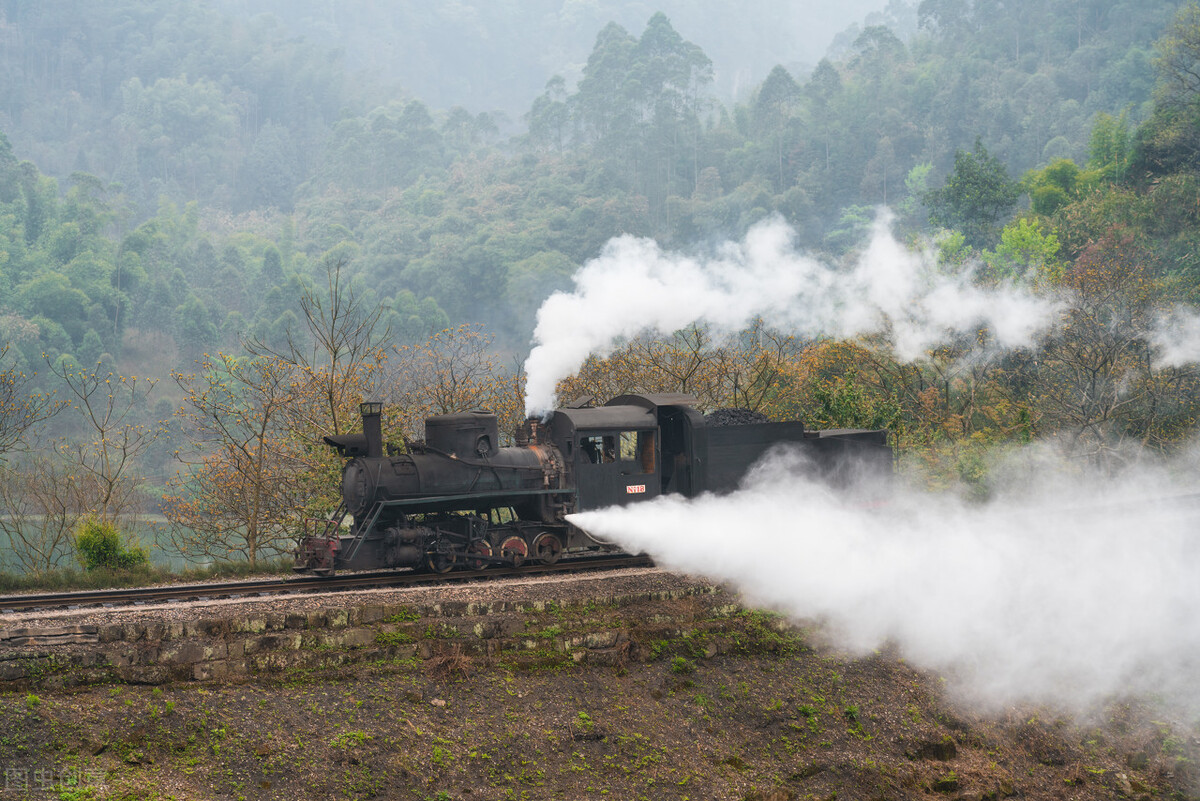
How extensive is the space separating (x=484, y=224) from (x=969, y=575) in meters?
111

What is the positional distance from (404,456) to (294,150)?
17087cm

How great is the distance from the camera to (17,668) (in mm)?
11836

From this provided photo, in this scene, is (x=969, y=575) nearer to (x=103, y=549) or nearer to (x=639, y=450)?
(x=639, y=450)

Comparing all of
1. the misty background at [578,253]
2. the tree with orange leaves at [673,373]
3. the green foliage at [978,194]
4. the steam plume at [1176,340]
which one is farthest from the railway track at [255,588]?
the green foliage at [978,194]

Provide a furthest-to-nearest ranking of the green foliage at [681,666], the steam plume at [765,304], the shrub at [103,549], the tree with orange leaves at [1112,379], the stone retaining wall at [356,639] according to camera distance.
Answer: the tree with orange leaves at [1112,379] < the steam plume at [765,304] < the shrub at [103,549] < the green foliage at [681,666] < the stone retaining wall at [356,639]

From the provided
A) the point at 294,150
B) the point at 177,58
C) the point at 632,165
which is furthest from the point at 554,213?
the point at 177,58

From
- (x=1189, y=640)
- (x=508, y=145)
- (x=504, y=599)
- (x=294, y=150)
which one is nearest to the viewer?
(x=504, y=599)

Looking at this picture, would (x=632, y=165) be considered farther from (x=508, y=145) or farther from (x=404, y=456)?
(x=404, y=456)

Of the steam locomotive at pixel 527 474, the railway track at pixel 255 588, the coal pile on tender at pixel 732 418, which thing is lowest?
the railway track at pixel 255 588

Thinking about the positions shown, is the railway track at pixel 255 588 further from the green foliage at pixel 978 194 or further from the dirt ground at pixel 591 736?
the green foliage at pixel 978 194

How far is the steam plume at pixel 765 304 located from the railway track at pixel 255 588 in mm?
3463

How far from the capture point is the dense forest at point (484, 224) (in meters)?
33.0

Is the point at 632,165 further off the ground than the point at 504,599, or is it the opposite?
the point at 632,165

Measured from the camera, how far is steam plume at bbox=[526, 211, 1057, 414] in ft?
70.9
